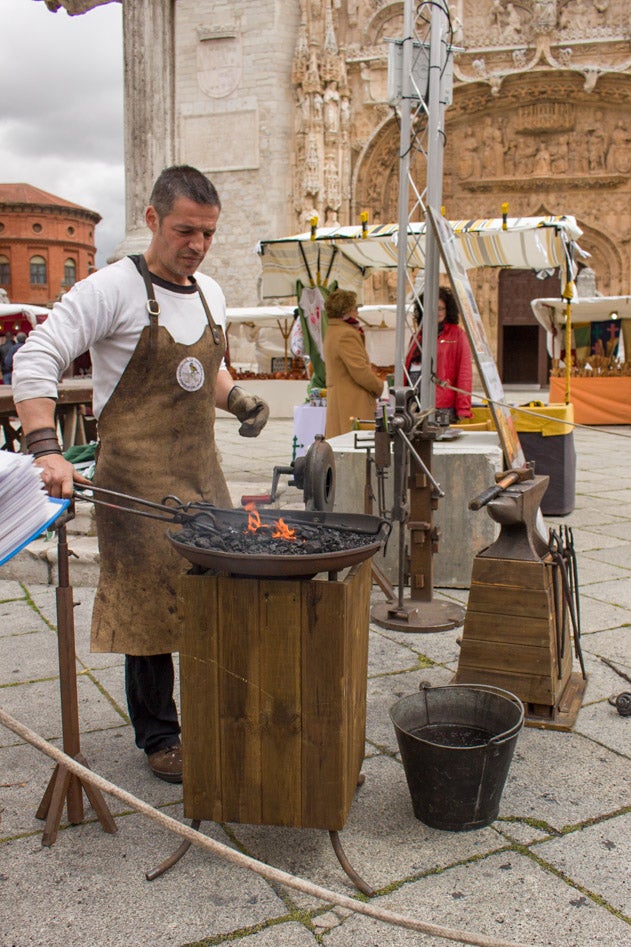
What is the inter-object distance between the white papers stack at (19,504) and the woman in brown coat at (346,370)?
4864 mm

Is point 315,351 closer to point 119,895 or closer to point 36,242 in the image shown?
point 119,895

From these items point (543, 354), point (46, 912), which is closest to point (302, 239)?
point (46, 912)

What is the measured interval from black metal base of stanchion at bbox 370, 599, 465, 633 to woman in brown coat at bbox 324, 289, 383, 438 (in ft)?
7.46

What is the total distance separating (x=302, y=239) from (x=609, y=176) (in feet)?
52.3

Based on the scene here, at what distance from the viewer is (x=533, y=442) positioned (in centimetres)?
721

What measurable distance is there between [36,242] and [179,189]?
6273cm

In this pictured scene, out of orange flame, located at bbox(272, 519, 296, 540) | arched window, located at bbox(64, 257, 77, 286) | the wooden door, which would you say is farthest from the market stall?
arched window, located at bbox(64, 257, 77, 286)

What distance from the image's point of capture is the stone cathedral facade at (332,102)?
2073 cm

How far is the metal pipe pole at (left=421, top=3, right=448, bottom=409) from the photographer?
5.36 metres

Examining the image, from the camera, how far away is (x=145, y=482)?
2.68 meters

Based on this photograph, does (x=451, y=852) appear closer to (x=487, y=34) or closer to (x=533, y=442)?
(x=533, y=442)

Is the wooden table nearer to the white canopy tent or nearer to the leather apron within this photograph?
the leather apron

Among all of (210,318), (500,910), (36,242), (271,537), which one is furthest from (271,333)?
(36,242)

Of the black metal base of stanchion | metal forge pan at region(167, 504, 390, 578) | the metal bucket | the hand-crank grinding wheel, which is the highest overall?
the hand-crank grinding wheel
